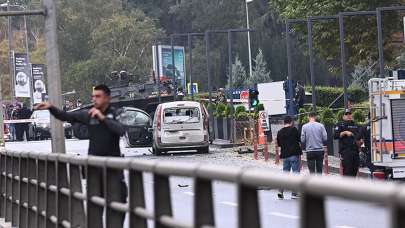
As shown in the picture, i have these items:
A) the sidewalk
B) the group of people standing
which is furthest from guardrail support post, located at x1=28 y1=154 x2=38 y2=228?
the sidewalk

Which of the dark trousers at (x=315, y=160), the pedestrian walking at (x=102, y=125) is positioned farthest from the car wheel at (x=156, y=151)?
the pedestrian walking at (x=102, y=125)

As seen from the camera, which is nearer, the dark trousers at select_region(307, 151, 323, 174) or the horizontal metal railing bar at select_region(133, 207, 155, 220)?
the horizontal metal railing bar at select_region(133, 207, 155, 220)

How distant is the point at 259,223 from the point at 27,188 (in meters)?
8.80

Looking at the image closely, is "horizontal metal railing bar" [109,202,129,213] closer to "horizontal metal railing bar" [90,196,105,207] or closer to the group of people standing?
"horizontal metal railing bar" [90,196,105,207]

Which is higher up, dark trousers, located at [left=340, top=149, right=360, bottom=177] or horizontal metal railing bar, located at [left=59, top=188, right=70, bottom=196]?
horizontal metal railing bar, located at [left=59, top=188, right=70, bottom=196]

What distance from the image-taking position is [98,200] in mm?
9023

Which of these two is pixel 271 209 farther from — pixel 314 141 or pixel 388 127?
pixel 388 127

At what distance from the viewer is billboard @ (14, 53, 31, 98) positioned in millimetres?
56250

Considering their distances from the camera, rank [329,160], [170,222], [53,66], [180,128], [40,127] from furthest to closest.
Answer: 1. [40,127]
2. [180,128]
3. [329,160]
4. [53,66]
5. [170,222]

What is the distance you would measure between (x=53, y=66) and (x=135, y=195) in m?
13.2

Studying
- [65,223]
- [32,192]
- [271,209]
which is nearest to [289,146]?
[32,192]

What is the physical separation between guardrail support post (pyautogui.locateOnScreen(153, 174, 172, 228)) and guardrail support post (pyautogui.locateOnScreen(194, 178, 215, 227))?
31.2 inches

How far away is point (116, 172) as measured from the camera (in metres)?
8.38

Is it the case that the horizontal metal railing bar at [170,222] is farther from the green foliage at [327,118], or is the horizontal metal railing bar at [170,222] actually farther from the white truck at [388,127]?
the green foliage at [327,118]
